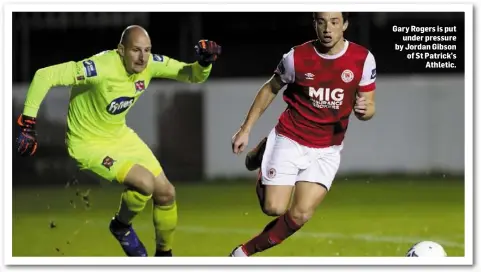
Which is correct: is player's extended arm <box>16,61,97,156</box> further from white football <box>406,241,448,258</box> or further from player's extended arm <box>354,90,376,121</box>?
white football <box>406,241,448,258</box>

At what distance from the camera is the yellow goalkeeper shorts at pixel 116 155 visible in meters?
8.68

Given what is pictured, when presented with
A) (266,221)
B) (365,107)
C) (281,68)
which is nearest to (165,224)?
→ (266,221)

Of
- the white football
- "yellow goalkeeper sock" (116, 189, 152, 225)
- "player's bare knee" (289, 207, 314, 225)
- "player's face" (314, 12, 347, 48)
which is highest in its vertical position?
"player's face" (314, 12, 347, 48)

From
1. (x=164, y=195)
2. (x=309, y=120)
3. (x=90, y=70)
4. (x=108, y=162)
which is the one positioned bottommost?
(x=164, y=195)

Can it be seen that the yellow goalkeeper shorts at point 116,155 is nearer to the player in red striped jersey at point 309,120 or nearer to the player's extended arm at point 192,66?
the player's extended arm at point 192,66

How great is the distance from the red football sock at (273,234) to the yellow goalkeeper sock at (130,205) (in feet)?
2.45

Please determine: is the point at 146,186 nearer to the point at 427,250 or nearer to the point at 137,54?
the point at 137,54

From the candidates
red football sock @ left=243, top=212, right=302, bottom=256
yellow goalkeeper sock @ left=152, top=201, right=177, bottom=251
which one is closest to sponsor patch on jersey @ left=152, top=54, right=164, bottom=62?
yellow goalkeeper sock @ left=152, top=201, right=177, bottom=251

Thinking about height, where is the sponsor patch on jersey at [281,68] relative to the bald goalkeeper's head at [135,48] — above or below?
below

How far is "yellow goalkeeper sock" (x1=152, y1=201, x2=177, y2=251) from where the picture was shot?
8773mm

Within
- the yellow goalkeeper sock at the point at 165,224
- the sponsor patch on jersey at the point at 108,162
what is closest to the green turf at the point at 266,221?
the yellow goalkeeper sock at the point at 165,224

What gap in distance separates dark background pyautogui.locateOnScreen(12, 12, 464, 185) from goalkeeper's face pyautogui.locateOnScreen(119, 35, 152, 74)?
7cm

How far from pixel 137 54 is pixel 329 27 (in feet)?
4.16

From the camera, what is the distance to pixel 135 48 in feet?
Answer: 28.6
